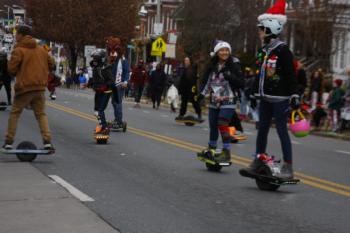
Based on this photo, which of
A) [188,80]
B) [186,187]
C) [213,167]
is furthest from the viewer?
[188,80]

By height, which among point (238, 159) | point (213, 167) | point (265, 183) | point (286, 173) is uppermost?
point (286, 173)

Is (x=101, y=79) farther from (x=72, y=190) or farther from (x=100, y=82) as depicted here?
(x=72, y=190)

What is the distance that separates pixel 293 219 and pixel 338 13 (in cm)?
3164

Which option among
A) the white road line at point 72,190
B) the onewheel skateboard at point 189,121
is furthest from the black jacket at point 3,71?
the white road line at point 72,190

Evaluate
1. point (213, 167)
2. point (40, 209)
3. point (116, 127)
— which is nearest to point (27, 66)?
point (213, 167)

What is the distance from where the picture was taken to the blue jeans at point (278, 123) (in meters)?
9.75

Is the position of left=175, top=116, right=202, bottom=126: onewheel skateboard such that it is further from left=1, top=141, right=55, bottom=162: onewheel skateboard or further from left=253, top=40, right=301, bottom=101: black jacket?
left=253, top=40, right=301, bottom=101: black jacket

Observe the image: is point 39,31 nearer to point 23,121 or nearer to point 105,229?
point 23,121

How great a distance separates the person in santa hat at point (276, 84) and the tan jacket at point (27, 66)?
3.37 metres

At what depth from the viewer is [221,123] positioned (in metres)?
11.5

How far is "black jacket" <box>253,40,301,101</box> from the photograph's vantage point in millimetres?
9656

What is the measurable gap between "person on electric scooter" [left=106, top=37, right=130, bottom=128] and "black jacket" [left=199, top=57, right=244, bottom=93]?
220 inches

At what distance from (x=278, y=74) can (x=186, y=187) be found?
5.39 ft

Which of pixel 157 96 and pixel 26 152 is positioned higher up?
pixel 26 152
